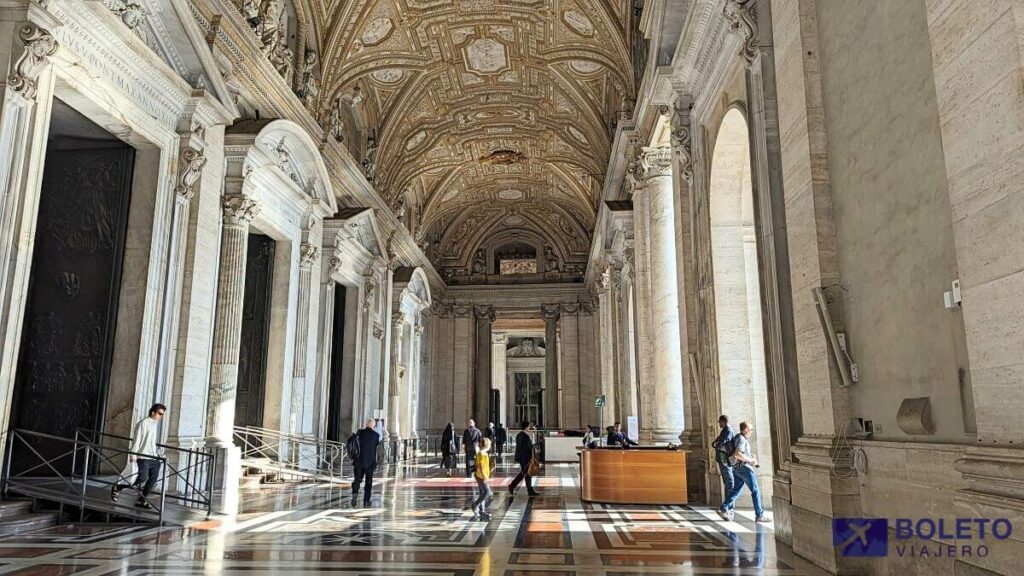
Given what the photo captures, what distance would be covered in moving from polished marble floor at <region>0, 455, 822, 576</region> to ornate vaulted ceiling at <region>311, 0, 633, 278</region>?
10.8 metres

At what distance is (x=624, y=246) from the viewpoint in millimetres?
17547

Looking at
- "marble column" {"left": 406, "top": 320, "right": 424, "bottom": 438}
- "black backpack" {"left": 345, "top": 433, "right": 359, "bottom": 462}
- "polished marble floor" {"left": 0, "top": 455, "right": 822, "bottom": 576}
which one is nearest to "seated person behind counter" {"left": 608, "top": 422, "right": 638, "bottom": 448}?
"polished marble floor" {"left": 0, "top": 455, "right": 822, "bottom": 576}

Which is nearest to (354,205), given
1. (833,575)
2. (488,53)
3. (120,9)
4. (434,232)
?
(488,53)

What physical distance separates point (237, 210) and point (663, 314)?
7.37m

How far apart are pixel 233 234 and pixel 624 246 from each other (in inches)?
376

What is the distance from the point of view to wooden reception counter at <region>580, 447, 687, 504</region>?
9195mm

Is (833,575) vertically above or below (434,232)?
below

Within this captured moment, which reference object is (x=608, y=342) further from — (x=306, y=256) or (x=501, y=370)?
(x=501, y=370)

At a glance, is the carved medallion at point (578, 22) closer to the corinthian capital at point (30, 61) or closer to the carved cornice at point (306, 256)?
the carved cornice at point (306, 256)

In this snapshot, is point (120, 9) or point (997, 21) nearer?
point (997, 21)

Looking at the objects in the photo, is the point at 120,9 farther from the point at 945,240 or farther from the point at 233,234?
the point at 945,240

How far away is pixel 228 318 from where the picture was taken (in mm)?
Result: 11320

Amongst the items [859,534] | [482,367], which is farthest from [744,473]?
[482,367]

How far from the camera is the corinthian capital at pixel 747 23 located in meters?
7.07
